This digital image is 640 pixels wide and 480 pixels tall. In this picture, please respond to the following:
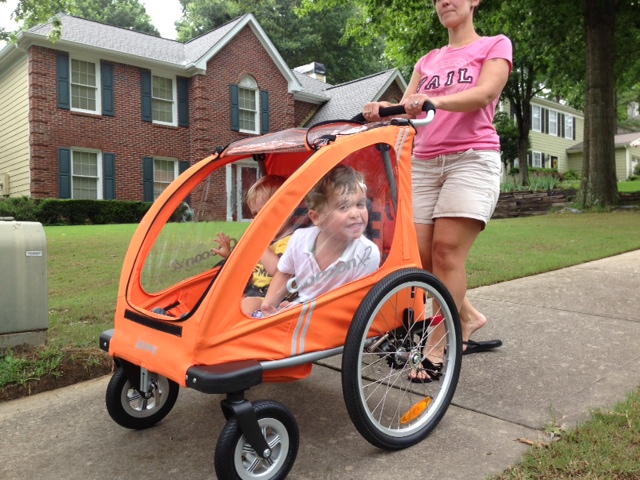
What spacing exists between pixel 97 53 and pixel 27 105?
2417 millimetres

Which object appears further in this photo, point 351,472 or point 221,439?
point 351,472

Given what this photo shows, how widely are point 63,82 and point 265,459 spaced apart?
635 inches

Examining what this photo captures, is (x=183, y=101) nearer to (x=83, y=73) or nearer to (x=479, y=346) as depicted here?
(x=83, y=73)

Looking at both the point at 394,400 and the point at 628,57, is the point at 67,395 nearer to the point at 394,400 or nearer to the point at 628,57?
the point at 394,400

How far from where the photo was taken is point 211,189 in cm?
279

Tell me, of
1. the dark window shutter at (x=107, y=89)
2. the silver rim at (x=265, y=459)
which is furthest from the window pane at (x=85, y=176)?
the silver rim at (x=265, y=459)

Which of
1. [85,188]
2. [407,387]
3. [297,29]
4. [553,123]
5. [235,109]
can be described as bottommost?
[407,387]

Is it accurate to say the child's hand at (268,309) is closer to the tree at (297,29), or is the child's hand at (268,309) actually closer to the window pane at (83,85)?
the window pane at (83,85)

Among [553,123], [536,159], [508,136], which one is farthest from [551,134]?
[508,136]

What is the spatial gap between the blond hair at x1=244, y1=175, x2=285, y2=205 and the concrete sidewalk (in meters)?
0.98

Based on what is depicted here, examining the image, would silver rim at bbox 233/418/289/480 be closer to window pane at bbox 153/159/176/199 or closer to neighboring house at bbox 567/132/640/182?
window pane at bbox 153/159/176/199

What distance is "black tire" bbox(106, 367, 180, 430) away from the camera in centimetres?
229

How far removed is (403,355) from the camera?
2420 millimetres

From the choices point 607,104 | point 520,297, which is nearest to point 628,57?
point 607,104
